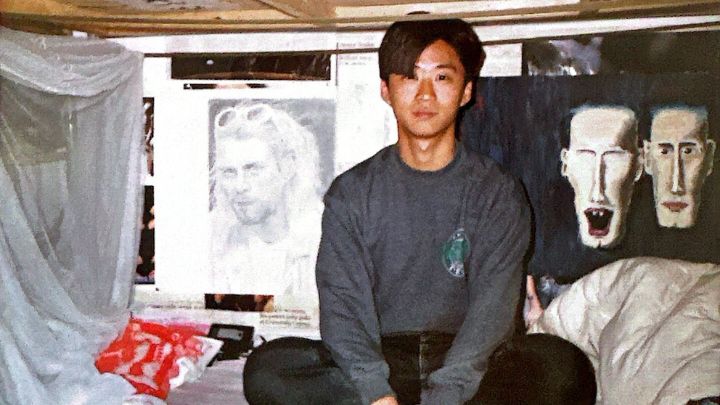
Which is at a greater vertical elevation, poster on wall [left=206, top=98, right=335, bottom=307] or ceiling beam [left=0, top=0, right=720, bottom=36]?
ceiling beam [left=0, top=0, right=720, bottom=36]

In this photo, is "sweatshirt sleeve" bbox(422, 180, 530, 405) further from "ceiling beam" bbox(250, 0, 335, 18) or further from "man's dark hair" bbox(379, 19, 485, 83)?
"ceiling beam" bbox(250, 0, 335, 18)

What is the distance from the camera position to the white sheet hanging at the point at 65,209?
0.87m

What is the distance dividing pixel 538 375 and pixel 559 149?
467 mm

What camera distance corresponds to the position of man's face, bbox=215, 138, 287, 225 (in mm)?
1213

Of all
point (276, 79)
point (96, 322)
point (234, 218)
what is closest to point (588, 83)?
point (276, 79)

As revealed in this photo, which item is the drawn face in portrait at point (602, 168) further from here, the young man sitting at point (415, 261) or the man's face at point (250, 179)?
the man's face at point (250, 179)

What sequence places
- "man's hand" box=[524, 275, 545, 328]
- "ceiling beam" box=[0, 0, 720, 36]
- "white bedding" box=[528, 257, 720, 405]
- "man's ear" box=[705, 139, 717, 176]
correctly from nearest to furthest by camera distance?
"white bedding" box=[528, 257, 720, 405], "ceiling beam" box=[0, 0, 720, 36], "man's ear" box=[705, 139, 717, 176], "man's hand" box=[524, 275, 545, 328]

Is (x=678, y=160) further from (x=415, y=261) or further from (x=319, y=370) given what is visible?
(x=319, y=370)

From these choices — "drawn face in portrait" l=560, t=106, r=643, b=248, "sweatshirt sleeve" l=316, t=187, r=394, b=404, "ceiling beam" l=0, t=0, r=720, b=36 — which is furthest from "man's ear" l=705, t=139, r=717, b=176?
"sweatshirt sleeve" l=316, t=187, r=394, b=404

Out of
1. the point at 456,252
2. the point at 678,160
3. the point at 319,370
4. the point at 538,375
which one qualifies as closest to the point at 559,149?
the point at 678,160

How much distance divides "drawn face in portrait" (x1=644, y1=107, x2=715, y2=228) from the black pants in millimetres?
465

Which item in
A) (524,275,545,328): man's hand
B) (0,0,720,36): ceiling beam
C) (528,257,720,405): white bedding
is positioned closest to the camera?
(528,257,720,405): white bedding

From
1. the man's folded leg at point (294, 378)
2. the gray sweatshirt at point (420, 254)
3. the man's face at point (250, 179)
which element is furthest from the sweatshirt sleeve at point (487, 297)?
the man's face at point (250, 179)

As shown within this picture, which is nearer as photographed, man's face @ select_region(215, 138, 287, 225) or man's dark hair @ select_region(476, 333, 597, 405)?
man's dark hair @ select_region(476, 333, 597, 405)
